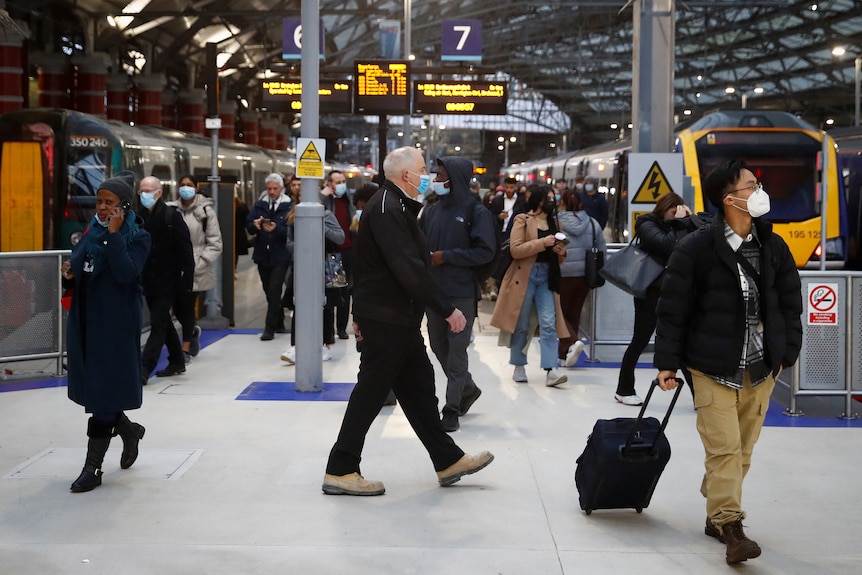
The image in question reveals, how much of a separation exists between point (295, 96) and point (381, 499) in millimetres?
11170

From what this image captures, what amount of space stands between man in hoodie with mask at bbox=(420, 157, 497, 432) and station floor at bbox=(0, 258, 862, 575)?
1.47 feet

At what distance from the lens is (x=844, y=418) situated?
8805 millimetres

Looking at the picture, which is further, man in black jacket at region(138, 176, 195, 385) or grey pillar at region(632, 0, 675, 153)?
grey pillar at region(632, 0, 675, 153)

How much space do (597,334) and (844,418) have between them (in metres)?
3.20

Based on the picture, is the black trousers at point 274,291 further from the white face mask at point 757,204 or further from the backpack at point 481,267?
the white face mask at point 757,204

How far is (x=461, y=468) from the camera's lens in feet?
21.3

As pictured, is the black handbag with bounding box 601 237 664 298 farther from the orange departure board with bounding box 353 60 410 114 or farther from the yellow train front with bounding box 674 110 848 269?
the yellow train front with bounding box 674 110 848 269

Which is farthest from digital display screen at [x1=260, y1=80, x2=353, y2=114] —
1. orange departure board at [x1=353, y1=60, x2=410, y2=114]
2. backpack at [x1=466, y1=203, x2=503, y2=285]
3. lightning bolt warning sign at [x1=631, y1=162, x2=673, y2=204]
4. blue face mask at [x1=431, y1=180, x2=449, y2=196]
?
→ backpack at [x1=466, y1=203, x2=503, y2=285]

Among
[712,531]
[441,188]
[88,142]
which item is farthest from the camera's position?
[88,142]

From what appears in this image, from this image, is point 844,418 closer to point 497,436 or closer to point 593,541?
point 497,436

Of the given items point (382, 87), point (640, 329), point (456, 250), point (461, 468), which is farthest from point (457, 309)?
point (382, 87)

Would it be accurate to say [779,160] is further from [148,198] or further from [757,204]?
[757,204]

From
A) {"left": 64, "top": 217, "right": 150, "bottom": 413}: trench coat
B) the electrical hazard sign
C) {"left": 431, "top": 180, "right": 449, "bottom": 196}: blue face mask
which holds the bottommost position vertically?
{"left": 64, "top": 217, "right": 150, "bottom": 413}: trench coat

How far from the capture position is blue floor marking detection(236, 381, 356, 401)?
9.28 metres
